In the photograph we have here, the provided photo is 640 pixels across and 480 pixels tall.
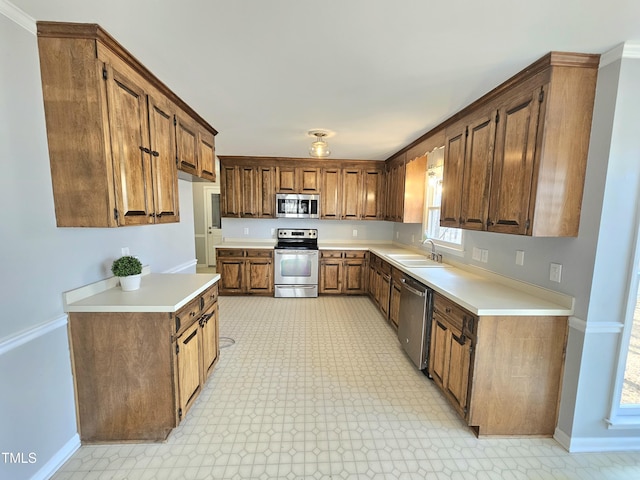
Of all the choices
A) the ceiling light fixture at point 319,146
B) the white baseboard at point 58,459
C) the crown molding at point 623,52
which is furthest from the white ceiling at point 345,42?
the white baseboard at point 58,459

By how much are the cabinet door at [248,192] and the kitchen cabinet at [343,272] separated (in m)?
1.50

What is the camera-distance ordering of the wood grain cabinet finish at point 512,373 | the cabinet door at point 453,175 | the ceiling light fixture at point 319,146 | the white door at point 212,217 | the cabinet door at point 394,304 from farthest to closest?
the white door at point 212,217
the cabinet door at point 394,304
the ceiling light fixture at point 319,146
the cabinet door at point 453,175
the wood grain cabinet finish at point 512,373

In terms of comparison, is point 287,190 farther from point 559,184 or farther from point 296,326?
point 559,184

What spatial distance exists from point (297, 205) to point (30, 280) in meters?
3.82

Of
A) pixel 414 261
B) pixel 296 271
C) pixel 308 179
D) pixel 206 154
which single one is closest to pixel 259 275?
pixel 296 271

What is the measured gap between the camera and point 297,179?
16.3 feet

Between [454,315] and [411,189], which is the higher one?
[411,189]

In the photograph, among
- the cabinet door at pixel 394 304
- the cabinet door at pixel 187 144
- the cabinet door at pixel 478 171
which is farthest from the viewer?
the cabinet door at pixel 394 304

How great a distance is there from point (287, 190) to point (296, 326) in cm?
246

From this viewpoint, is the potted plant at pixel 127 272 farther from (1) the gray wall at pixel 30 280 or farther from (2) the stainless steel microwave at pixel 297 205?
(2) the stainless steel microwave at pixel 297 205

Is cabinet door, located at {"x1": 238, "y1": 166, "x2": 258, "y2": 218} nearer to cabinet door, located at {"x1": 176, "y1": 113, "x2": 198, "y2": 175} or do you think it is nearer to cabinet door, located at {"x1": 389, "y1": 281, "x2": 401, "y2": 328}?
cabinet door, located at {"x1": 176, "y1": 113, "x2": 198, "y2": 175}

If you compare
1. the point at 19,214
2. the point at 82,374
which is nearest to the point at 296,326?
the point at 82,374

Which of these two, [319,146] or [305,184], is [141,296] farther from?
[305,184]

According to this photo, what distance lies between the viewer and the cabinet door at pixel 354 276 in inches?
195
